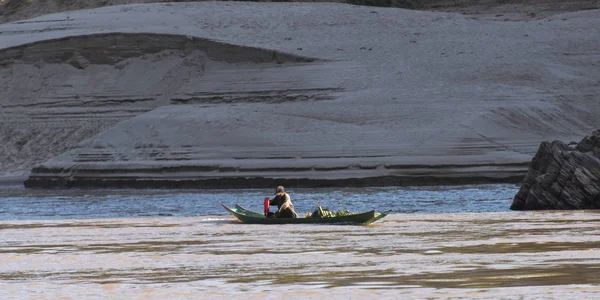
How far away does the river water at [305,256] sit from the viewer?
43.7ft

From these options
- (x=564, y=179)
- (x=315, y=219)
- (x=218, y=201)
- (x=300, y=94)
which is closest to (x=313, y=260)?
(x=315, y=219)

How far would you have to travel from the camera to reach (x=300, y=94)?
60406 millimetres

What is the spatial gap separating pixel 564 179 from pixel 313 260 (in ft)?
44.1

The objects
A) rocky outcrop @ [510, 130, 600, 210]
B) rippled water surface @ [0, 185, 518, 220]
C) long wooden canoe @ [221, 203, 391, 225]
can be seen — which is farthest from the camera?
rippled water surface @ [0, 185, 518, 220]

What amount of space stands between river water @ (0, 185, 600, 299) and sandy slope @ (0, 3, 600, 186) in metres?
17.3

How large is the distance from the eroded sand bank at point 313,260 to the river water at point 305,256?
0.02 meters

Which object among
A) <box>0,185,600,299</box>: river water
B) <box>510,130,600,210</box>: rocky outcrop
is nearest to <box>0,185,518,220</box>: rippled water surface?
<box>0,185,600,299</box>: river water

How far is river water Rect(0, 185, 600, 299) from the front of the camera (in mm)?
13320

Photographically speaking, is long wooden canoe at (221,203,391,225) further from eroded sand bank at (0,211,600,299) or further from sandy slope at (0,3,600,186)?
sandy slope at (0,3,600,186)

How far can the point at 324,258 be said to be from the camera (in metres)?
17.2

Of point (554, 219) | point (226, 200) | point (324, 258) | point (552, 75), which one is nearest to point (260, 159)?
point (226, 200)

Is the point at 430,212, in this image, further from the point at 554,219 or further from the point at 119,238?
the point at 119,238

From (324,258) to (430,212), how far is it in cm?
1443

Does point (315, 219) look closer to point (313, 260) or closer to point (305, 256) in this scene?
point (305, 256)
